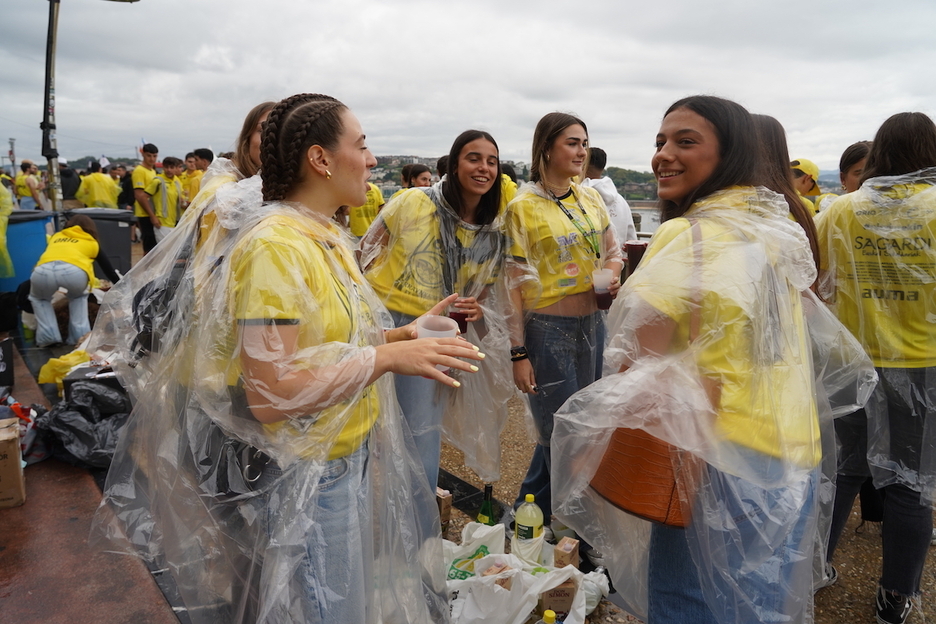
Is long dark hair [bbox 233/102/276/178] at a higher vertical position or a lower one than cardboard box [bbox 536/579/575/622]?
higher

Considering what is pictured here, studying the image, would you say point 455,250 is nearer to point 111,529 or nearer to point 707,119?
point 707,119

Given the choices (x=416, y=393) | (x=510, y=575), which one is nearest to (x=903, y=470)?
(x=510, y=575)

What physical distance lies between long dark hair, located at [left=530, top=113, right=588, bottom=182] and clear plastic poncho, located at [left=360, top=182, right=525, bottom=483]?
1.04 ft

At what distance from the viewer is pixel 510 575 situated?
2012 millimetres

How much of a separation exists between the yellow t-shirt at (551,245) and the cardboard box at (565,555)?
101cm

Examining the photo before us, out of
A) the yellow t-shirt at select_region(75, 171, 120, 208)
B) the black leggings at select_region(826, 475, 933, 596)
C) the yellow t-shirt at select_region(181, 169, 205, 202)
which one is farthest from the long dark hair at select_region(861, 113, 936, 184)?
the yellow t-shirt at select_region(75, 171, 120, 208)

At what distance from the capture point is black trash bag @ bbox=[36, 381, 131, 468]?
3.27 m

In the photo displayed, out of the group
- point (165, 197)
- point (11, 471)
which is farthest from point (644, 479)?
point (165, 197)

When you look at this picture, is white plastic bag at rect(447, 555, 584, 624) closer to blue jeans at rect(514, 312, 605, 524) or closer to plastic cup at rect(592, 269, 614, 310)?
blue jeans at rect(514, 312, 605, 524)

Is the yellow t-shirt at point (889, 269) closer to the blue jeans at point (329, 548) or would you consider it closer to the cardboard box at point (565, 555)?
the cardboard box at point (565, 555)

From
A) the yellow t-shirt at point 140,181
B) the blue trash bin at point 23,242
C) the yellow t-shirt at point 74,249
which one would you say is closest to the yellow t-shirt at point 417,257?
the yellow t-shirt at point 74,249

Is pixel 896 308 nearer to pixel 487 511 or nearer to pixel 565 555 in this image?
pixel 565 555

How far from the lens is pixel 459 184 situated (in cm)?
261

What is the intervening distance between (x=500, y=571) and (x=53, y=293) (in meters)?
4.99
